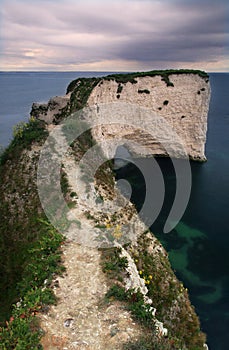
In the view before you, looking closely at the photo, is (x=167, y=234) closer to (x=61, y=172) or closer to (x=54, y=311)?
(x=61, y=172)

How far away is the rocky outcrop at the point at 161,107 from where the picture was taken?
40.7m

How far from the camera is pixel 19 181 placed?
68.3 feet

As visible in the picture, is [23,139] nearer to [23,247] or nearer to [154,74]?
[23,247]

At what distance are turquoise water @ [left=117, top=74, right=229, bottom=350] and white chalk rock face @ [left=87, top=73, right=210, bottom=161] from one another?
3.25 m

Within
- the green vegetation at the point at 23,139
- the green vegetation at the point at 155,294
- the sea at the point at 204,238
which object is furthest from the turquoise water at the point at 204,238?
the green vegetation at the point at 23,139

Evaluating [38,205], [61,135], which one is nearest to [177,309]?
[38,205]

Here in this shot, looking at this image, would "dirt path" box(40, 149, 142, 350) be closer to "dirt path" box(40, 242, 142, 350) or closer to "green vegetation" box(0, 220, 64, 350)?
"dirt path" box(40, 242, 142, 350)

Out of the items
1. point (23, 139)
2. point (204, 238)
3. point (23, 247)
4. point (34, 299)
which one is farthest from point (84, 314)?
point (204, 238)

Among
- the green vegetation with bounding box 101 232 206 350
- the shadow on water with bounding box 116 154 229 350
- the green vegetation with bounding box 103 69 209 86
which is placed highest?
the green vegetation with bounding box 103 69 209 86

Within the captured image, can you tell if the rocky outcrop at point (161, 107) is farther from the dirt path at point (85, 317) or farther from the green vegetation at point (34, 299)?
the dirt path at point (85, 317)

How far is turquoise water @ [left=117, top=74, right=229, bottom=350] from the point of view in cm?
2092

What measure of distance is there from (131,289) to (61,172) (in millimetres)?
11646

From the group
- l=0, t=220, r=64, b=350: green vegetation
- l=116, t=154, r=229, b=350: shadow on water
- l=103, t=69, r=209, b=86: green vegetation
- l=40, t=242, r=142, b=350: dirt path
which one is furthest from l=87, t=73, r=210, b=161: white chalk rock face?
l=40, t=242, r=142, b=350: dirt path

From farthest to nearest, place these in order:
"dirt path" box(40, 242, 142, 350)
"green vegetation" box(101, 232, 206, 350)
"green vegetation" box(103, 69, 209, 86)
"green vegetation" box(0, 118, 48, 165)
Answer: "green vegetation" box(103, 69, 209, 86) → "green vegetation" box(0, 118, 48, 165) → "green vegetation" box(101, 232, 206, 350) → "dirt path" box(40, 242, 142, 350)
